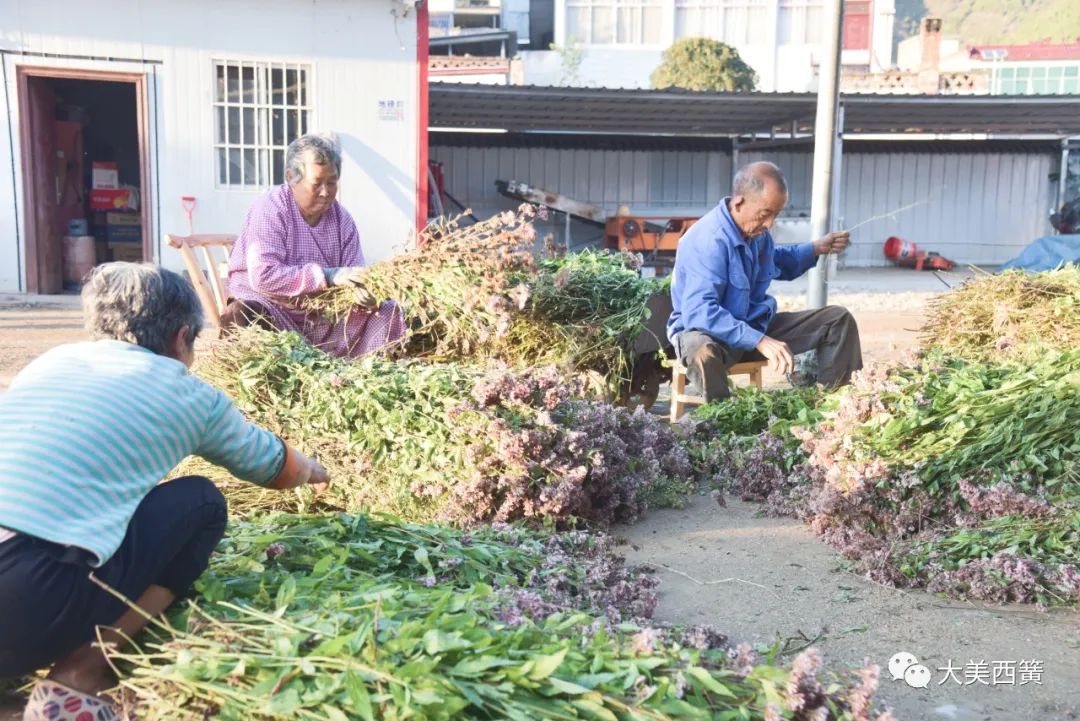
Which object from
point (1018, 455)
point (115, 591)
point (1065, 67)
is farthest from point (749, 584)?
point (1065, 67)

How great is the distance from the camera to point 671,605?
3.09 metres

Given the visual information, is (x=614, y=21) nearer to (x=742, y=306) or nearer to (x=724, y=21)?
(x=724, y=21)

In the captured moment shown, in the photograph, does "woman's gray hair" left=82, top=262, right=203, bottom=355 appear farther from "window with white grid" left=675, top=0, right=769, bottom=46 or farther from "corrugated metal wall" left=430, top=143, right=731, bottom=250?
"window with white grid" left=675, top=0, right=769, bottom=46

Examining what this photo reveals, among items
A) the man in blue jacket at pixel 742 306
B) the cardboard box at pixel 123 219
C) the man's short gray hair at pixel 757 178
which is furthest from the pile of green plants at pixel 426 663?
the cardboard box at pixel 123 219

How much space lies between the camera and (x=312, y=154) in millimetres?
4738

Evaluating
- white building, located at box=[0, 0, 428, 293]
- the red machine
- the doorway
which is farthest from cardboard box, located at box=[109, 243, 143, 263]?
the red machine

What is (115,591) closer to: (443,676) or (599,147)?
(443,676)

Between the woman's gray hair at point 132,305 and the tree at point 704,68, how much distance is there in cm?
2406

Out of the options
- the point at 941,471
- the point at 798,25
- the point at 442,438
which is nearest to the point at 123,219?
the point at 442,438

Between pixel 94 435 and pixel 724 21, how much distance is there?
3107 cm

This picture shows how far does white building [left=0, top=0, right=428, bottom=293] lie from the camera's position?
32.9 feet

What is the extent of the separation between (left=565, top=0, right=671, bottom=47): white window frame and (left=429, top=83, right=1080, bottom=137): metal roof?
545 inches

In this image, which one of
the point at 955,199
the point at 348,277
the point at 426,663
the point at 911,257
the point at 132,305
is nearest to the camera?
the point at 426,663

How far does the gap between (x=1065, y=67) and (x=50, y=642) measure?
48.0 meters
